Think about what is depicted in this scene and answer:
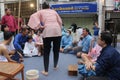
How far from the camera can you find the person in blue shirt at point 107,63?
265cm

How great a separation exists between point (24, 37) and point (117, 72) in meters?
3.67

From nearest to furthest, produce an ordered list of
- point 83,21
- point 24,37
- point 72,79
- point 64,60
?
A: point 72,79 → point 64,60 → point 24,37 → point 83,21

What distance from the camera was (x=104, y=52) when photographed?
272cm

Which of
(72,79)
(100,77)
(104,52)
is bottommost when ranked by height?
(72,79)

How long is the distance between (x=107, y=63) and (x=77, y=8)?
1120 centimetres

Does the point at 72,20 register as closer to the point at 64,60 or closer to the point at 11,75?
the point at 64,60

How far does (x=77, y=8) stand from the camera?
13.6 m

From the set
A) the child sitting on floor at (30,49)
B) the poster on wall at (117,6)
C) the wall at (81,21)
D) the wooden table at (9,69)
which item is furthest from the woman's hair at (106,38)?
the wall at (81,21)

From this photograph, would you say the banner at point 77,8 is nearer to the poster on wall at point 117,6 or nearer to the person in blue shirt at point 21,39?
the poster on wall at point 117,6

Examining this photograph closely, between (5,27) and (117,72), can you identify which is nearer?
(117,72)

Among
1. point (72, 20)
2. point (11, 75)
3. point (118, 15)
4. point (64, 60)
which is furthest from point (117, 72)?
point (72, 20)

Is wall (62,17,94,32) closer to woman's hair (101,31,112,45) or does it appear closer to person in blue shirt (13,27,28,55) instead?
person in blue shirt (13,27,28,55)

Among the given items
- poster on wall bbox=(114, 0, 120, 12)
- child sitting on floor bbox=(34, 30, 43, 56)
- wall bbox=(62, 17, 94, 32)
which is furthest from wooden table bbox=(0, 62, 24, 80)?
wall bbox=(62, 17, 94, 32)

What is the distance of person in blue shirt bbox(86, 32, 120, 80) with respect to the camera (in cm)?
265
